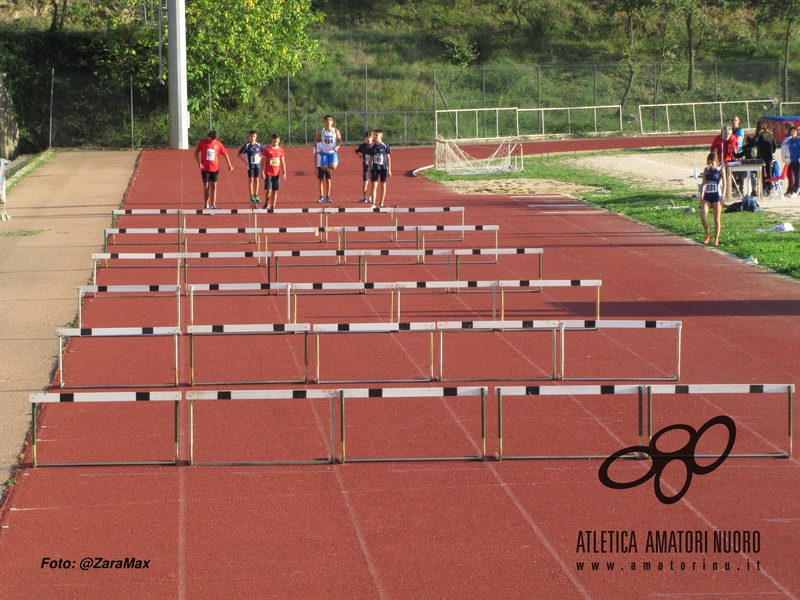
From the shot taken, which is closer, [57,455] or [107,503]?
[107,503]

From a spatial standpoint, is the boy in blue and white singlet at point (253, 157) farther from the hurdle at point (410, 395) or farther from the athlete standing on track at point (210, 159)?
the hurdle at point (410, 395)

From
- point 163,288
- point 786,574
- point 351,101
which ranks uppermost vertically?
point 351,101

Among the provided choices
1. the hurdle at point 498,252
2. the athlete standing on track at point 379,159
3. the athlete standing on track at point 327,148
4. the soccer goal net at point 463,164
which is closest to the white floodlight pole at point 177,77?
the soccer goal net at point 463,164

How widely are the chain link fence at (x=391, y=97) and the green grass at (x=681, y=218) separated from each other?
1282 centimetres

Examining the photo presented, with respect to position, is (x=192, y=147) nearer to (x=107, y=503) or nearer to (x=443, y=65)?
(x=443, y=65)

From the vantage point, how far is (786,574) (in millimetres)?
6375

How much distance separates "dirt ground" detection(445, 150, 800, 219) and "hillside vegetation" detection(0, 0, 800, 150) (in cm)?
822

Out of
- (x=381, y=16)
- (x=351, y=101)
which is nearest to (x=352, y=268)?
(x=351, y=101)

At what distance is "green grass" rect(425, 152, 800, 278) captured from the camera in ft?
59.3

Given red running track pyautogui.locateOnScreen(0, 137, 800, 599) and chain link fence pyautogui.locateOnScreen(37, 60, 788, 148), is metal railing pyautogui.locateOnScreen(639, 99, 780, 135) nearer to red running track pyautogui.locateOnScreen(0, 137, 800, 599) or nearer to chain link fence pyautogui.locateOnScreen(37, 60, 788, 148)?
chain link fence pyautogui.locateOnScreen(37, 60, 788, 148)

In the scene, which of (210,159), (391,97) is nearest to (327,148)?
(210,159)

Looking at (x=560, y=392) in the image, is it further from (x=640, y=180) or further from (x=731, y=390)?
(x=640, y=180)

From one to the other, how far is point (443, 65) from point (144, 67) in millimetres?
15300

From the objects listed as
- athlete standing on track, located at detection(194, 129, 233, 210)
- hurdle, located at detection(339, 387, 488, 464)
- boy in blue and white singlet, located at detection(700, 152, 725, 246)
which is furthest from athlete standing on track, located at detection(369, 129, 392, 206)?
hurdle, located at detection(339, 387, 488, 464)
